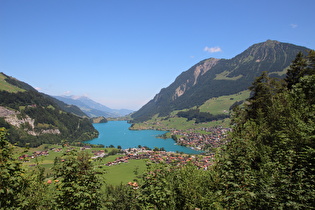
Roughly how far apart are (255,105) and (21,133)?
21490 centimetres

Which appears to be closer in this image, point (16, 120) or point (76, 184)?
point (76, 184)

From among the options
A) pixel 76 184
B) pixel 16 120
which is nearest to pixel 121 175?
pixel 76 184

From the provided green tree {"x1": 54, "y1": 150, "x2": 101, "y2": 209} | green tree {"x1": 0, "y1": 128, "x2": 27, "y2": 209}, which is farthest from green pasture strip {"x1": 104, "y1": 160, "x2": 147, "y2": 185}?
green tree {"x1": 0, "y1": 128, "x2": 27, "y2": 209}

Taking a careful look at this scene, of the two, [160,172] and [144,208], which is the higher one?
[160,172]

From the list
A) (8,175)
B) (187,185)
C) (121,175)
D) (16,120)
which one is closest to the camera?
(8,175)

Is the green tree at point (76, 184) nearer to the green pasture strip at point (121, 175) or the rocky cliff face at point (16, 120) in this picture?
the green pasture strip at point (121, 175)

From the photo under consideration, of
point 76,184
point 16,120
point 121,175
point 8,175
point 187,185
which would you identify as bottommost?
point 16,120

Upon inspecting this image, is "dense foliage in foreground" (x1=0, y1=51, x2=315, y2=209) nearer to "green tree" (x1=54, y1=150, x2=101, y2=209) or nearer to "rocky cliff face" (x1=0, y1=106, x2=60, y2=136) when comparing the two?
"green tree" (x1=54, y1=150, x2=101, y2=209)

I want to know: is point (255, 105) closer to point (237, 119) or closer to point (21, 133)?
point (237, 119)

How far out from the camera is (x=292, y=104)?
13828 mm

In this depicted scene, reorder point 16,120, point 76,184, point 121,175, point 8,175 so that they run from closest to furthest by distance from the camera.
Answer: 1. point 8,175
2. point 76,184
3. point 121,175
4. point 16,120

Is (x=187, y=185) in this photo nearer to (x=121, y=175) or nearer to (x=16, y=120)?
(x=121, y=175)

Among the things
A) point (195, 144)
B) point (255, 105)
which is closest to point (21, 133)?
point (195, 144)

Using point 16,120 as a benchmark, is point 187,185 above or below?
above
